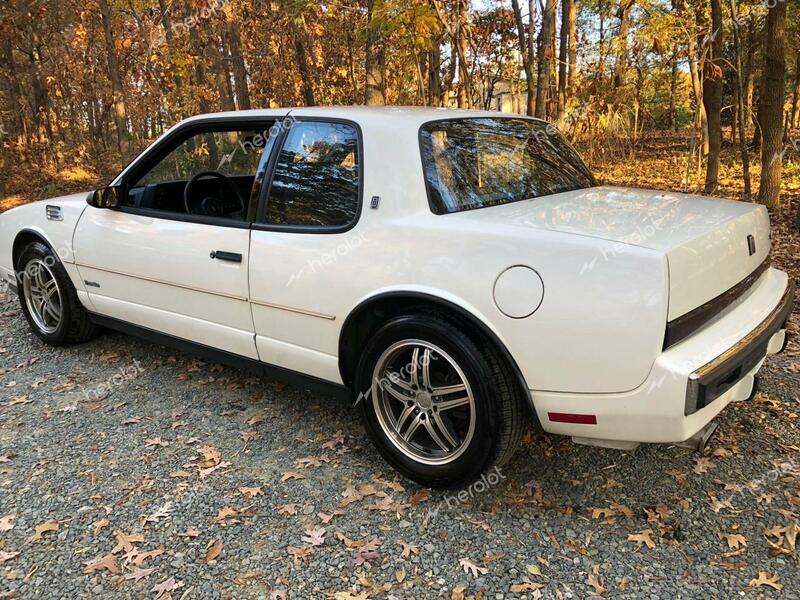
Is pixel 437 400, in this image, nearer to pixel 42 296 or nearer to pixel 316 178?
pixel 316 178

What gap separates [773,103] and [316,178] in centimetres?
653

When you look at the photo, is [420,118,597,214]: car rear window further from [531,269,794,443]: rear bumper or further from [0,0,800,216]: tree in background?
[0,0,800,216]: tree in background

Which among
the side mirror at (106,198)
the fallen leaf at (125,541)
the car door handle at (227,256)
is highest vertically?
the side mirror at (106,198)

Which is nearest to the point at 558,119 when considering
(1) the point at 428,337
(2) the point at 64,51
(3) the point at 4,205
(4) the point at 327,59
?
(4) the point at 327,59

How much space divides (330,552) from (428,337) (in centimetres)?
97

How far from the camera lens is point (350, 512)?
2627mm

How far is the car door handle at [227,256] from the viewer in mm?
3100

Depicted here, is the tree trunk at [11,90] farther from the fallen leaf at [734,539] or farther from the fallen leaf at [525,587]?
the fallen leaf at [734,539]

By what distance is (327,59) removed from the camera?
622 inches

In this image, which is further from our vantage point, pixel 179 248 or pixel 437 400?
pixel 179 248

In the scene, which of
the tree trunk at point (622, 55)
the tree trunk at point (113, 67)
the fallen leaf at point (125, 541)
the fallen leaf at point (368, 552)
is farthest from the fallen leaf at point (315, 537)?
the tree trunk at point (113, 67)

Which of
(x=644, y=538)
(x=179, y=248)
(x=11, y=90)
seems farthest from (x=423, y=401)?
(x=11, y=90)

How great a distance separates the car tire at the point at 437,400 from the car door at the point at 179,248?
0.87 m

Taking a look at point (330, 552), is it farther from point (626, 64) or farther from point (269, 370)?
point (626, 64)
